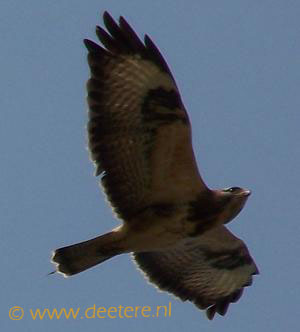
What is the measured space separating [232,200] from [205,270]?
5.48 feet

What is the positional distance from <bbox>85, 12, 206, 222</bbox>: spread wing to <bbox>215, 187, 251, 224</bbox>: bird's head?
0.23 meters

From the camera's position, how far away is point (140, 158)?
1182cm

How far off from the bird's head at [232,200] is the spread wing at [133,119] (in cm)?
23

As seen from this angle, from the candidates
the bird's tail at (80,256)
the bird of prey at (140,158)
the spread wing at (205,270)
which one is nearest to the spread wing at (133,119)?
the bird of prey at (140,158)

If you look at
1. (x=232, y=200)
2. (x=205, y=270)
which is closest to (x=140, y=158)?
(x=232, y=200)

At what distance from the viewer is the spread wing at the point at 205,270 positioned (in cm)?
1303

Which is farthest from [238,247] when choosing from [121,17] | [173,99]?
[121,17]

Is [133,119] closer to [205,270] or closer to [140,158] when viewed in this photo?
[140,158]

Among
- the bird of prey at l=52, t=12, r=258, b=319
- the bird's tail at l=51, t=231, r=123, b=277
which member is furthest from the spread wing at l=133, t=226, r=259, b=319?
the bird's tail at l=51, t=231, r=123, b=277

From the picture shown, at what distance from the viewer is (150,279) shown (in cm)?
1305

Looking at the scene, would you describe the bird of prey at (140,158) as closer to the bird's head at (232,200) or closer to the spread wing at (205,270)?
the bird's head at (232,200)

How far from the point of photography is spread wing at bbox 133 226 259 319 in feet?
42.8

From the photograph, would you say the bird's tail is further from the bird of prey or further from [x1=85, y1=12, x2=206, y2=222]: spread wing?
[x1=85, y1=12, x2=206, y2=222]: spread wing

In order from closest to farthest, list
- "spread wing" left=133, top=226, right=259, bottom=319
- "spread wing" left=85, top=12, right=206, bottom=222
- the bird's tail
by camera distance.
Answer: "spread wing" left=85, top=12, right=206, bottom=222, the bird's tail, "spread wing" left=133, top=226, right=259, bottom=319
